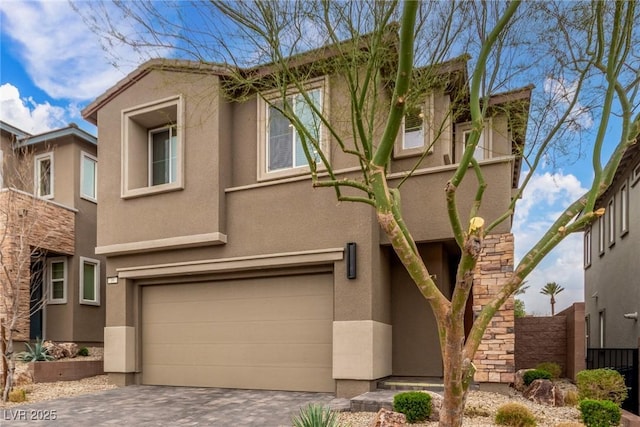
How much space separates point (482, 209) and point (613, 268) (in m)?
9.04

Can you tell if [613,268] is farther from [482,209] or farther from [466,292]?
[466,292]

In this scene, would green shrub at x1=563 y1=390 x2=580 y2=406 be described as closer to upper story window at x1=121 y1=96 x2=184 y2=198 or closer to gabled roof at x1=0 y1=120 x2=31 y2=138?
upper story window at x1=121 y1=96 x2=184 y2=198

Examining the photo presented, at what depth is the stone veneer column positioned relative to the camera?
8.88 meters

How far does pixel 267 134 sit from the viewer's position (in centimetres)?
1141

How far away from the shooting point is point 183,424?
7.81m

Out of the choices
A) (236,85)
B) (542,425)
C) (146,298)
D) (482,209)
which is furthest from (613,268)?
(146,298)

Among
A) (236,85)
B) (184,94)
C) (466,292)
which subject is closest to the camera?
(466,292)

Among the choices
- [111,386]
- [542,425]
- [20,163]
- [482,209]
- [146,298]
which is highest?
[20,163]

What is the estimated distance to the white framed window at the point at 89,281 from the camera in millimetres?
16062

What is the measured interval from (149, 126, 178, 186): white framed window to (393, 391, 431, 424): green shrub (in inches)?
316

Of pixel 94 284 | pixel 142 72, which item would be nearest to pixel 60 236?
pixel 94 284

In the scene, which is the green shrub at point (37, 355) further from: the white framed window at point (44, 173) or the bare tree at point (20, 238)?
the white framed window at point (44, 173)

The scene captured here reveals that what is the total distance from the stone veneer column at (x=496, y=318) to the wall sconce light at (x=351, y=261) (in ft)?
7.54

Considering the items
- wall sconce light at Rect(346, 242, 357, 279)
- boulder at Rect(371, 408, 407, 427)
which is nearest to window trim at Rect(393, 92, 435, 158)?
wall sconce light at Rect(346, 242, 357, 279)
